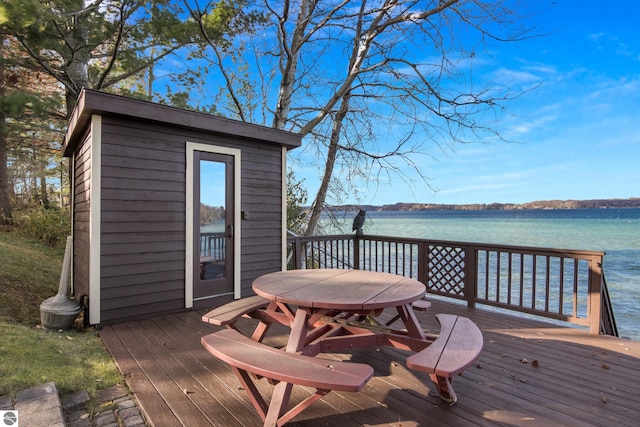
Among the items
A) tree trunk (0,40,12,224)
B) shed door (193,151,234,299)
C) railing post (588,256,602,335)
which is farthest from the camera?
tree trunk (0,40,12,224)

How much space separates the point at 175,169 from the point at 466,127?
5.60 m

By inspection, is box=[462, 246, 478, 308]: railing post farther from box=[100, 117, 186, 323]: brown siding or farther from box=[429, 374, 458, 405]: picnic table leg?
box=[100, 117, 186, 323]: brown siding

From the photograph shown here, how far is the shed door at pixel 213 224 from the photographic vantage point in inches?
155

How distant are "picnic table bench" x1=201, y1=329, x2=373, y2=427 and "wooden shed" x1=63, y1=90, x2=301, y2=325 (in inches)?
85.9

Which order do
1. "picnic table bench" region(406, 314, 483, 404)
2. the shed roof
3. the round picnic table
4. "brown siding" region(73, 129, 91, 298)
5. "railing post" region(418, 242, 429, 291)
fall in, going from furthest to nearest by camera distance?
"railing post" region(418, 242, 429, 291)
"brown siding" region(73, 129, 91, 298)
the shed roof
the round picnic table
"picnic table bench" region(406, 314, 483, 404)

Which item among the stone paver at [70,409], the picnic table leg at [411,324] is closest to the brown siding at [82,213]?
the stone paver at [70,409]

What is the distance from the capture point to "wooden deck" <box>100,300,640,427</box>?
1752 mm

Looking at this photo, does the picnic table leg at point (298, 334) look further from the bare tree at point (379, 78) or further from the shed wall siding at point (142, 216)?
the bare tree at point (379, 78)

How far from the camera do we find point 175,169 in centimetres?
374

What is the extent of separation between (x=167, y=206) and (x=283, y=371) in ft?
9.54

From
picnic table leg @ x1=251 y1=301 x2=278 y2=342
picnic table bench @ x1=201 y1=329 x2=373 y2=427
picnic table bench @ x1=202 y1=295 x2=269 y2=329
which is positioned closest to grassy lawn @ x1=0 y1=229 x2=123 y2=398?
picnic table bench @ x1=202 y1=295 x2=269 y2=329

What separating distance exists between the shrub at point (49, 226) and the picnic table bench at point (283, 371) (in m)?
9.25

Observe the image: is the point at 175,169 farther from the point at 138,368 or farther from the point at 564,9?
the point at 564,9

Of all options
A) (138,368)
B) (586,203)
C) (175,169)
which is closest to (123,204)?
(175,169)
